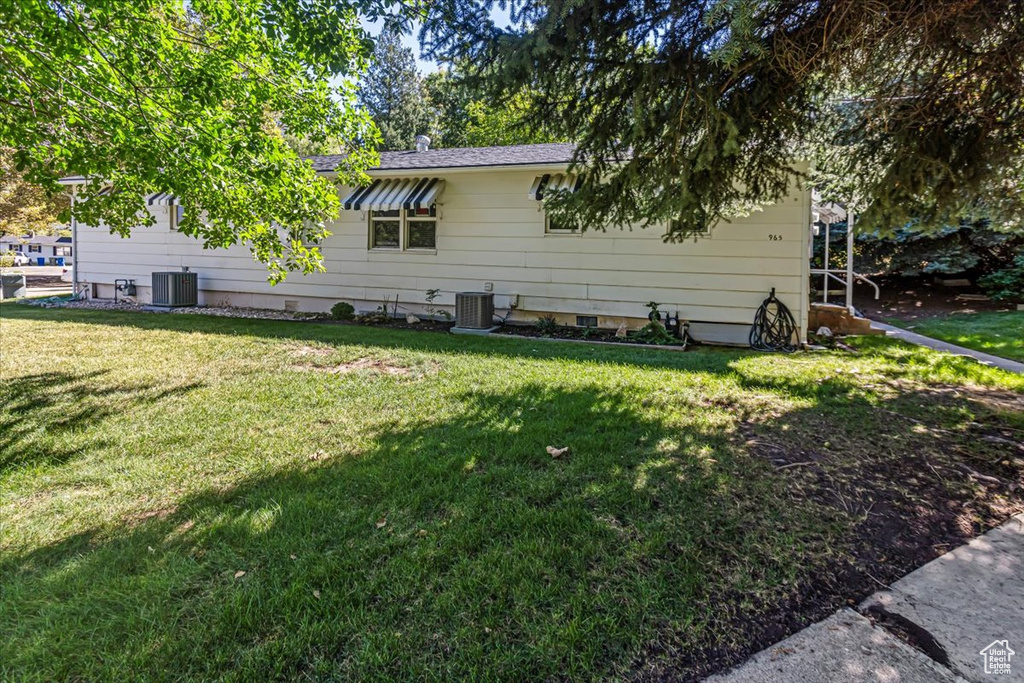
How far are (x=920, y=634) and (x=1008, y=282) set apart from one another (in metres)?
15.9

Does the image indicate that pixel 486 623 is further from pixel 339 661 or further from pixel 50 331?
pixel 50 331

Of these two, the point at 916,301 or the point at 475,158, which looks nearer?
the point at 475,158

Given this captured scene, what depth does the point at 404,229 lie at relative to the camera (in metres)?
10.6

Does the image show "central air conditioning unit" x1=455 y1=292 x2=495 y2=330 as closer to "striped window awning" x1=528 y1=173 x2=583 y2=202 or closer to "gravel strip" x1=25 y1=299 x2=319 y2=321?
"striped window awning" x1=528 y1=173 x2=583 y2=202

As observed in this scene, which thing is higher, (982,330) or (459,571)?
(982,330)

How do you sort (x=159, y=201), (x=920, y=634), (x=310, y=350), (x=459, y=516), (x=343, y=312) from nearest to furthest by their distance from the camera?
(x=920, y=634) < (x=459, y=516) < (x=310, y=350) < (x=343, y=312) < (x=159, y=201)

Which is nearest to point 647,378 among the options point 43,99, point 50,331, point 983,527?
point 983,527

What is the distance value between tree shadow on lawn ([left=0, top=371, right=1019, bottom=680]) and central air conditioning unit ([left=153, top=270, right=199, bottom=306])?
35.7 feet

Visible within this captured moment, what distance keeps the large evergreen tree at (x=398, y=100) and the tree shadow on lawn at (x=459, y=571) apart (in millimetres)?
29138

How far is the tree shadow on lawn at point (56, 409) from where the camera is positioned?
3.68m

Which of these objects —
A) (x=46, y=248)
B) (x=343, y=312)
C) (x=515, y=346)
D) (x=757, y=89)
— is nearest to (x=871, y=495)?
(x=757, y=89)

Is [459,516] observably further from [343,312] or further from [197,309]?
[197,309]

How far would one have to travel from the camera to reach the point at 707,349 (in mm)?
8008

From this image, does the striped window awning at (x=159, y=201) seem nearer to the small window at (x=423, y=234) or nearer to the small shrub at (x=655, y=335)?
the small window at (x=423, y=234)
